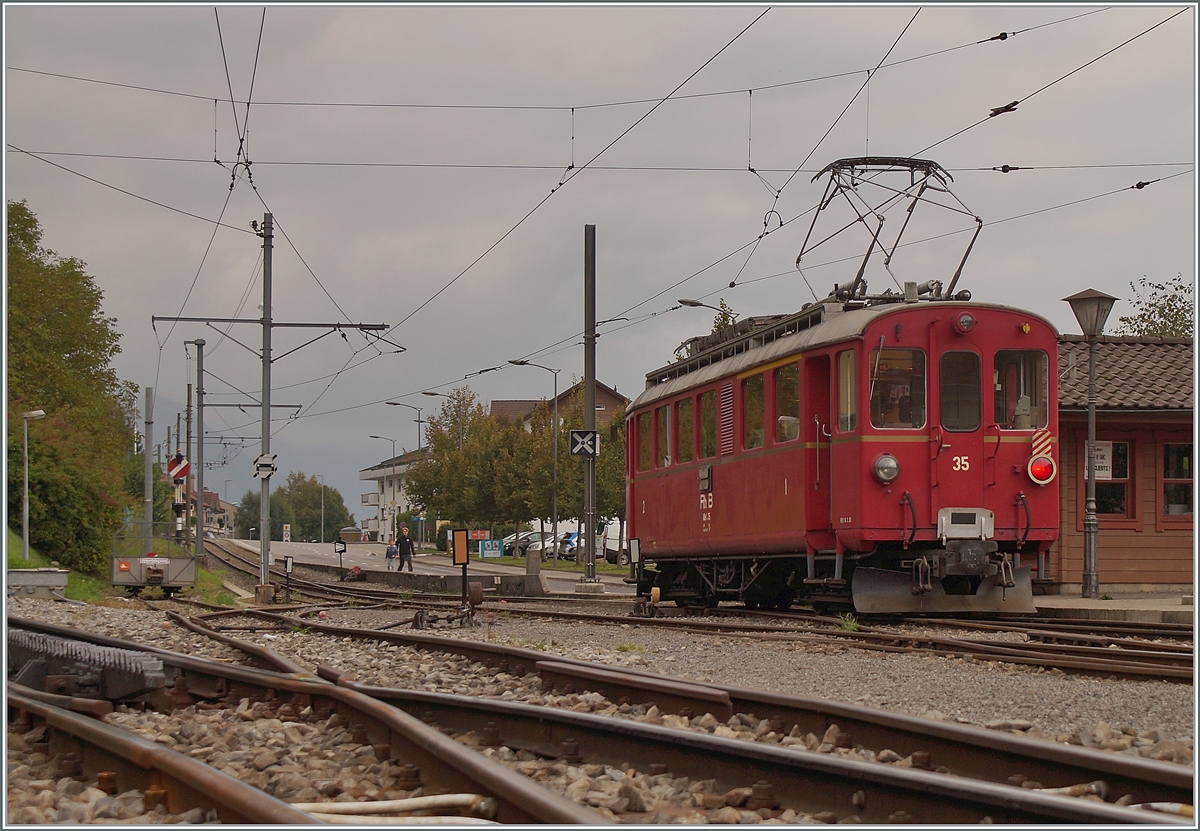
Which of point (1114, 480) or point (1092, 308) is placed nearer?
point (1092, 308)

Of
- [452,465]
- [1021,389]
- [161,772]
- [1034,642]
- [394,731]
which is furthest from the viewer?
[452,465]

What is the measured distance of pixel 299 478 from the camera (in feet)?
619

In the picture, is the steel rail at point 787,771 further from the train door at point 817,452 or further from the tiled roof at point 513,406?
the tiled roof at point 513,406

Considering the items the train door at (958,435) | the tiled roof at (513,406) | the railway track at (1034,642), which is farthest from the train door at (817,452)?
the tiled roof at (513,406)

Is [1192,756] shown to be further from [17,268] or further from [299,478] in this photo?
[299,478]

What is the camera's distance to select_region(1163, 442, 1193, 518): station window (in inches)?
764

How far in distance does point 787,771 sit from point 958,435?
965 centimetres

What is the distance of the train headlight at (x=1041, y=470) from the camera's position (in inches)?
552

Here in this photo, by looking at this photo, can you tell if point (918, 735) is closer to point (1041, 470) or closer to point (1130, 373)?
point (1041, 470)

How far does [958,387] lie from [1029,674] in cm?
516

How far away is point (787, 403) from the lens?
585 inches

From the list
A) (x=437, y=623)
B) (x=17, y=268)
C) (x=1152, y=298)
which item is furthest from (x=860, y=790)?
(x=1152, y=298)

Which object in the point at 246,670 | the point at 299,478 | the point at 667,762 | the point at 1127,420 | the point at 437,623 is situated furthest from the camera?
the point at 299,478

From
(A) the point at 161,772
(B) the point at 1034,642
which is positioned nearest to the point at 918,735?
(A) the point at 161,772
